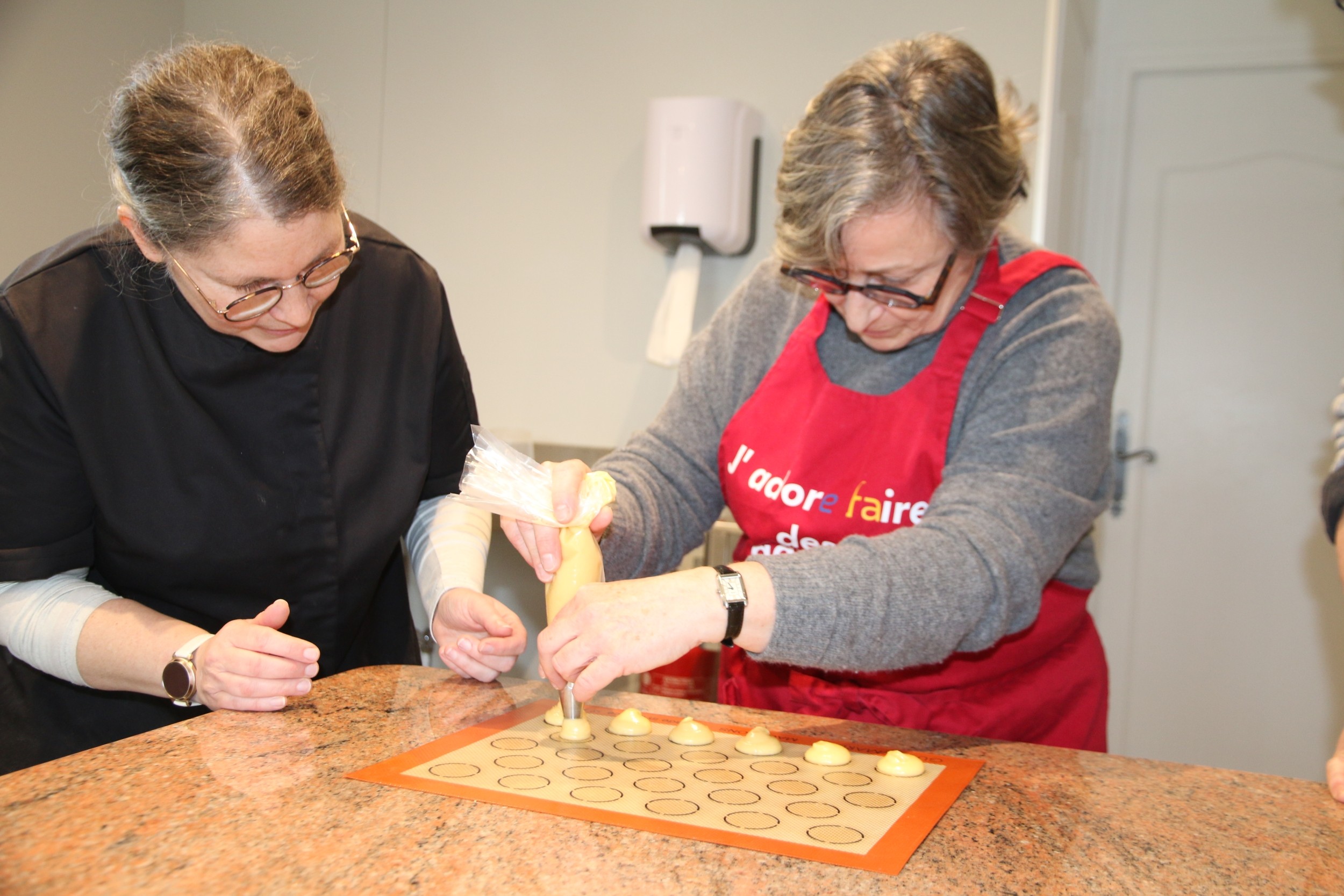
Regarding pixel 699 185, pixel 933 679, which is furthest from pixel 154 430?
pixel 699 185

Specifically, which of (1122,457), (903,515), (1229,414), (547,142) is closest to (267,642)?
(903,515)

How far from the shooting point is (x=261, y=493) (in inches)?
51.0

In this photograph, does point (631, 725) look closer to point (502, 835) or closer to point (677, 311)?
point (502, 835)

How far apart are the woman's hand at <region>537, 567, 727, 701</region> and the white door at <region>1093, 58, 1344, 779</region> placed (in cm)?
265

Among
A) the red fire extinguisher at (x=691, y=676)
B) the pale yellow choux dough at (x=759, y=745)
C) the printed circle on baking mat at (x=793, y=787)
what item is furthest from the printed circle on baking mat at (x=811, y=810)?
the red fire extinguisher at (x=691, y=676)

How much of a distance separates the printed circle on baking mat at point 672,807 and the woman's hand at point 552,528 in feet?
1.14

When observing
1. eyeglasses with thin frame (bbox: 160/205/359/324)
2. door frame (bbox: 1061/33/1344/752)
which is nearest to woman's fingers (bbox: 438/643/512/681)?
eyeglasses with thin frame (bbox: 160/205/359/324)

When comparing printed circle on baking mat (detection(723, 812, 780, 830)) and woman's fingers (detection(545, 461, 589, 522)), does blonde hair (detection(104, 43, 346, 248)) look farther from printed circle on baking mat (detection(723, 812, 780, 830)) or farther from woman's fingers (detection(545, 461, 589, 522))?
printed circle on baking mat (detection(723, 812, 780, 830))

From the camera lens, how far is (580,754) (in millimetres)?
993

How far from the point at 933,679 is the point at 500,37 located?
8.21 feet

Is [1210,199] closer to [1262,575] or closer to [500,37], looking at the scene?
[1262,575]

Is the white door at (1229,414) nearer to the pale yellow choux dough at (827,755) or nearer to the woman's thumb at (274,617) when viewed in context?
the pale yellow choux dough at (827,755)

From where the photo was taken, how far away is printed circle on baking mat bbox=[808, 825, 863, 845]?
79 cm

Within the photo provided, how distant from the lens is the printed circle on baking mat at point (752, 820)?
2.67 ft
